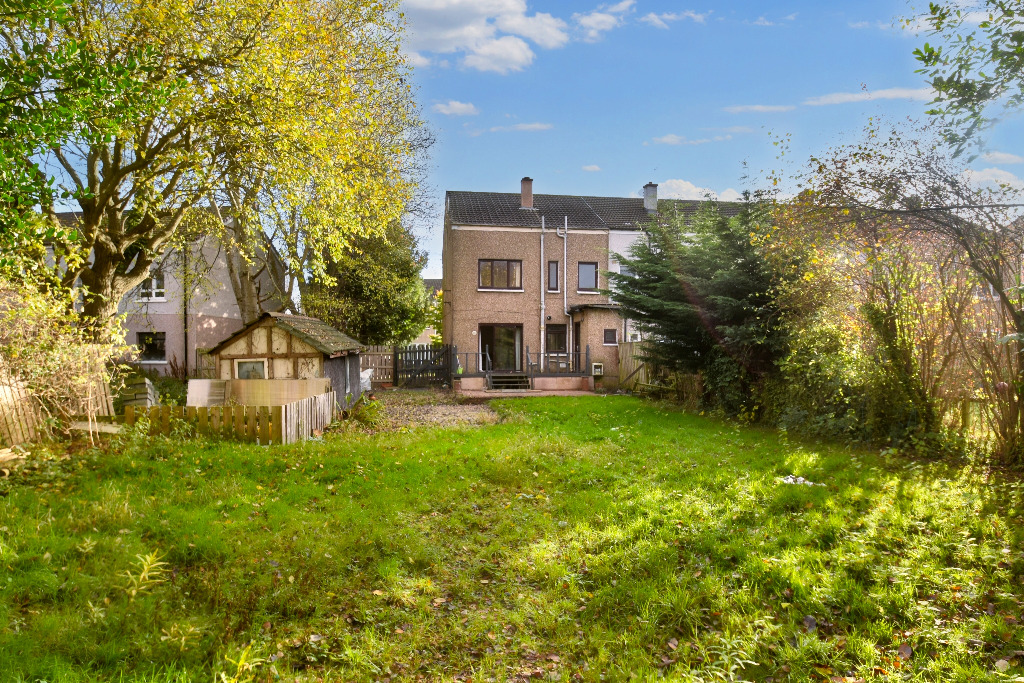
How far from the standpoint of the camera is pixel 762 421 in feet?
48.0

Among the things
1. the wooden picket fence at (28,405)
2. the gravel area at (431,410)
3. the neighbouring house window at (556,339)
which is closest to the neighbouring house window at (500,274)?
the neighbouring house window at (556,339)

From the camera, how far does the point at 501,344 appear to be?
30.5m

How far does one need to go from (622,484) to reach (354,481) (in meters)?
4.02

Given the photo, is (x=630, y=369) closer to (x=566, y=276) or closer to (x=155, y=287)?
(x=566, y=276)

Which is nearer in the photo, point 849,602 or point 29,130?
point 849,602

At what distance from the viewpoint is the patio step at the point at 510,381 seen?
26.5m

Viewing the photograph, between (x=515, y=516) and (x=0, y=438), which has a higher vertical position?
(x=0, y=438)

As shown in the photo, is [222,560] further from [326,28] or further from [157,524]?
[326,28]

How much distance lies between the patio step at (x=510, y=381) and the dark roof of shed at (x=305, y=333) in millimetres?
10512

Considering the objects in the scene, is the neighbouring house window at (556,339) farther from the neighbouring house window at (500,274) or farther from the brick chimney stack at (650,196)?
the brick chimney stack at (650,196)

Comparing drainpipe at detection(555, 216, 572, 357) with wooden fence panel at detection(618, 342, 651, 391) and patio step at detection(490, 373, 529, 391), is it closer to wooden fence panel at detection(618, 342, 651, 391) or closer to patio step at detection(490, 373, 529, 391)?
patio step at detection(490, 373, 529, 391)

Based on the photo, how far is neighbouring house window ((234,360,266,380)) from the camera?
15.4 meters

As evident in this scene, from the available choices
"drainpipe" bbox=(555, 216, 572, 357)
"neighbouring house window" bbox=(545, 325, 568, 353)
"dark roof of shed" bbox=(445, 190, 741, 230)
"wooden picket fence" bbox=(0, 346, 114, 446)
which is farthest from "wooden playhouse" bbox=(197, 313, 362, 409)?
"drainpipe" bbox=(555, 216, 572, 357)

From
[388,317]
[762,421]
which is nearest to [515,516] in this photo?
[762,421]
